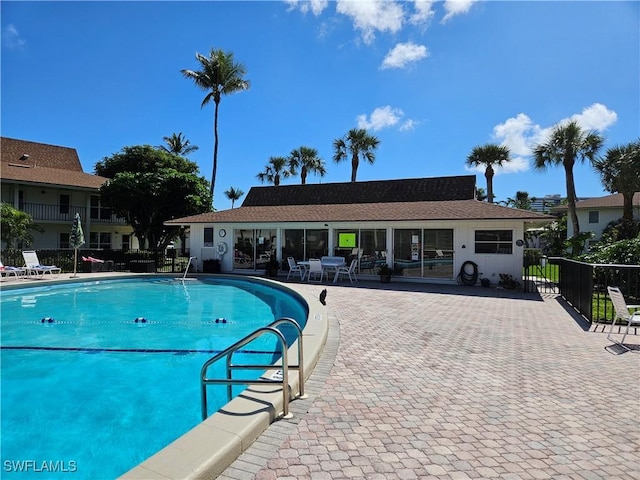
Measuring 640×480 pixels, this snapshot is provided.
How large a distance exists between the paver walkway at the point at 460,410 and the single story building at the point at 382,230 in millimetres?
8438

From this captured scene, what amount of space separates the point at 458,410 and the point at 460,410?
0.02 metres

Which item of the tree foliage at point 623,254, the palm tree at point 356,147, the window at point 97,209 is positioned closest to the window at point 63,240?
the window at point 97,209

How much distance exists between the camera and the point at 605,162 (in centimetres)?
2686

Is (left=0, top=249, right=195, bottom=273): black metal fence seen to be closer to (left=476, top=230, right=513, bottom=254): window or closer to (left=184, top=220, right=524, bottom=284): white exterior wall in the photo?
(left=184, top=220, right=524, bottom=284): white exterior wall

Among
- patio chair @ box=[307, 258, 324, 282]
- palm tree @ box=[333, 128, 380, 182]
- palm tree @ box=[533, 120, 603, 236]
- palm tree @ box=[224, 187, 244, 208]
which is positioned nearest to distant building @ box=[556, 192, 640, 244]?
palm tree @ box=[533, 120, 603, 236]

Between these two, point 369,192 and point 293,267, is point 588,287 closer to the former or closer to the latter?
point 293,267

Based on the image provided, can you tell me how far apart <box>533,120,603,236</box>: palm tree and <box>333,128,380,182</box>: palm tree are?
1650cm

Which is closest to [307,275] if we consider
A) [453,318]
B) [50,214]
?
[453,318]

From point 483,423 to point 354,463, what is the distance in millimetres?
1494

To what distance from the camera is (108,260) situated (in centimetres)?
2175

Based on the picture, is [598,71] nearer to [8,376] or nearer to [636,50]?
[636,50]

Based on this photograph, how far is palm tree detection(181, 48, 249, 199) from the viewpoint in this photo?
29.7m

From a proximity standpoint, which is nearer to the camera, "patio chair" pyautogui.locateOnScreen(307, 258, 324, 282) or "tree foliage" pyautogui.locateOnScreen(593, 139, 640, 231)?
"patio chair" pyautogui.locateOnScreen(307, 258, 324, 282)

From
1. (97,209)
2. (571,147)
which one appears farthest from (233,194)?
(571,147)
